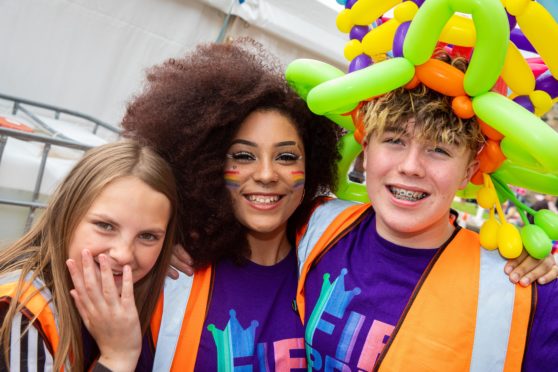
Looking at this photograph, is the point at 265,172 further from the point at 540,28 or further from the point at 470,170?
the point at 540,28

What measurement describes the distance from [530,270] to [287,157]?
97cm

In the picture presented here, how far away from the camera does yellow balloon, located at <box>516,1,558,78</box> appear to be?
4.59ft

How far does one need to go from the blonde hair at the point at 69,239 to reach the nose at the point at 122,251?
16 centimetres

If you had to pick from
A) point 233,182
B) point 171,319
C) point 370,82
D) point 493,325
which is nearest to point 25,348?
point 171,319

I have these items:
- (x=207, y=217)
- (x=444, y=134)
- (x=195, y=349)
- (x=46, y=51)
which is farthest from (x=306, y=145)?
(x=46, y=51)

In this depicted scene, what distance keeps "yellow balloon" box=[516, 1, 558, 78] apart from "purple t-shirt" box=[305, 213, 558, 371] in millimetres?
734

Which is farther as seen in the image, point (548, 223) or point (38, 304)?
point (548, 223)

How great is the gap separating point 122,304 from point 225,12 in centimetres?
300

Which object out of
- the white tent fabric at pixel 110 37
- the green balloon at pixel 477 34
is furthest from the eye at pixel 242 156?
the white tent fabric at pixel 110 37

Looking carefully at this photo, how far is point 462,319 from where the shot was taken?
1.57m

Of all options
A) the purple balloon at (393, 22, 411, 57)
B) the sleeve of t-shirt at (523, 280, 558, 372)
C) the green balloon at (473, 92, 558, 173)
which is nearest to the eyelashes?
the purple balloon at (393, 22, 411, 57)

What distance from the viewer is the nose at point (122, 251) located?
5.12ft

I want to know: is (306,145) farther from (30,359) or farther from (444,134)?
(30,359)

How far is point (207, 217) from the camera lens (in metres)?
1.99
